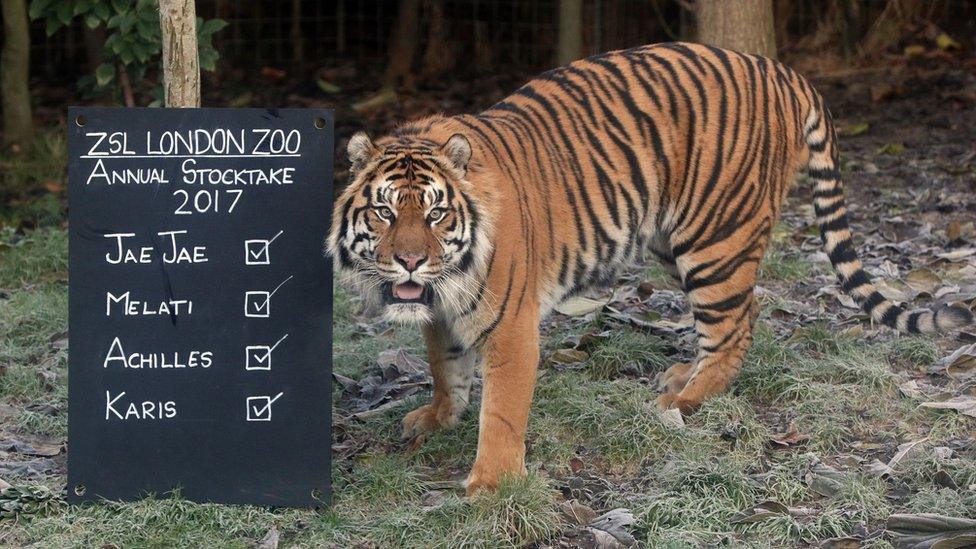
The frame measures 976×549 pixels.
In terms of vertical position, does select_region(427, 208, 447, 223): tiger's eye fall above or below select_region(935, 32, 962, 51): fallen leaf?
below

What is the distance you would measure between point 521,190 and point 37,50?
9376 millimetres

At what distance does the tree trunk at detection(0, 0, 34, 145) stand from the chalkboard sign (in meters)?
6.12

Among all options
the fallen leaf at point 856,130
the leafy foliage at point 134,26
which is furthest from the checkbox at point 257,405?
the fallen leaf at point 856,130

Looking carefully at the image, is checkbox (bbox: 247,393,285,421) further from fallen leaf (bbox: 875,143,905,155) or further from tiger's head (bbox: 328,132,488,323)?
fallen leaf (bbox: 875,143,905,155)

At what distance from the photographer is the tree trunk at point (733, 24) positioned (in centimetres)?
795

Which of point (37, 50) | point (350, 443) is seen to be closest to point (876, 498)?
point (350, 443)

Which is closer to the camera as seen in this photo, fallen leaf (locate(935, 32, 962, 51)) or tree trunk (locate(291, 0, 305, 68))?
fallen leaf (locate(935, 32, 962, 51))

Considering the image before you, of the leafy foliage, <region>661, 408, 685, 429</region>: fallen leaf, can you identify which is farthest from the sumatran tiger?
the leafy foliage

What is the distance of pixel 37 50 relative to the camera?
12.3 m

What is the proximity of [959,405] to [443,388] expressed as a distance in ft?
6.58

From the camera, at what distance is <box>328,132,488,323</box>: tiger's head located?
389 cm

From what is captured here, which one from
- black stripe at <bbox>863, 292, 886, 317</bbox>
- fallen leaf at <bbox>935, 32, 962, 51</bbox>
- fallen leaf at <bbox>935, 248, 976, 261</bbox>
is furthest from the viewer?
fallen leaf at <bbox>935, 32, 962, 51</bbox>

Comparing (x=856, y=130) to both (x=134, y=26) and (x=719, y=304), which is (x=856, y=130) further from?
(x=134, y=26)

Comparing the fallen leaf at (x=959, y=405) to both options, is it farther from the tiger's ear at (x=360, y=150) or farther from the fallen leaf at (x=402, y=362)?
the tiger's ear at (x=360, y=150)
